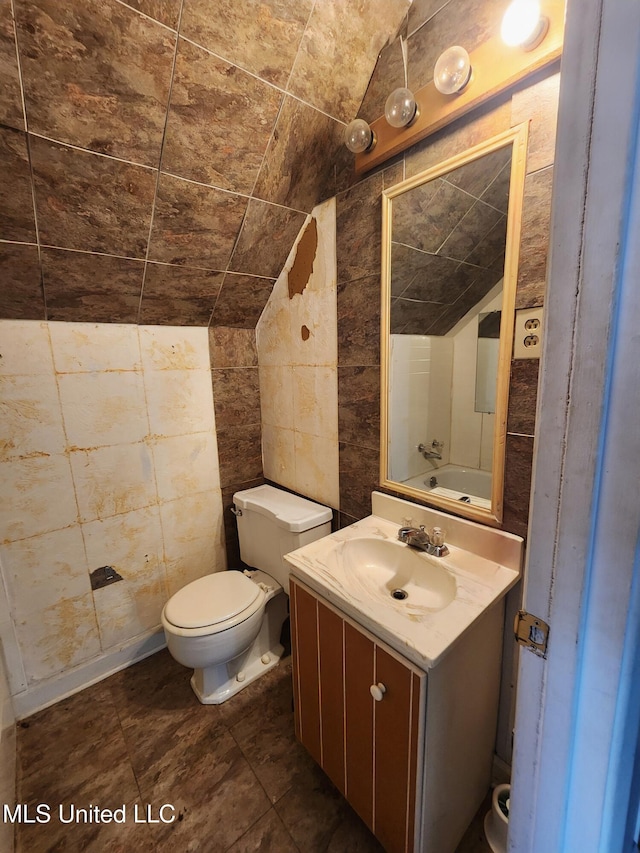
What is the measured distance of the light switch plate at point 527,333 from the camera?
3.10ft

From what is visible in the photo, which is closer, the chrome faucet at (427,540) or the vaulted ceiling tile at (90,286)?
the chrome faucet at (427,540)

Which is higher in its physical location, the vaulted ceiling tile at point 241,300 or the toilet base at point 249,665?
the vaulted ceiling tile at point 241,300

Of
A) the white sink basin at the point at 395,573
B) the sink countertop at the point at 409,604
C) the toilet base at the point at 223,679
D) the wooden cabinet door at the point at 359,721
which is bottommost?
the toilet base at the point at 223,679

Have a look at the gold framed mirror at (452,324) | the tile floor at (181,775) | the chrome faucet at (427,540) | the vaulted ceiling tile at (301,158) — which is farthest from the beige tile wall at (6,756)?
the vaulted ceiling tile at (301,158)

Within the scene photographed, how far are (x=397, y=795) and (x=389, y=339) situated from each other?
138cm

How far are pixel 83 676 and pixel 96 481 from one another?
3.06ft

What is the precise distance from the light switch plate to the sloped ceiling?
0.93 m

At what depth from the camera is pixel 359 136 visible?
47.0 inches

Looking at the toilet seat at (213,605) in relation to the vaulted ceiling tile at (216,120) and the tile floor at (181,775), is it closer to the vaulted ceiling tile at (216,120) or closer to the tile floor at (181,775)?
the tile floor at (181,775)

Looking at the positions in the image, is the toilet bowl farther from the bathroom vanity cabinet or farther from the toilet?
the bathroom vanity cabinet

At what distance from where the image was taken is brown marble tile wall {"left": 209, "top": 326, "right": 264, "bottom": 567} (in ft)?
6.15

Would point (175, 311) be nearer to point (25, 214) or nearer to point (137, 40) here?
point (25, 214)

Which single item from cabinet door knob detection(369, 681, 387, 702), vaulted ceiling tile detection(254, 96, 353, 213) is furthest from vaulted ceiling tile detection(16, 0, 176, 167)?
cabinet door knob detection(369, 681, 387, 702)

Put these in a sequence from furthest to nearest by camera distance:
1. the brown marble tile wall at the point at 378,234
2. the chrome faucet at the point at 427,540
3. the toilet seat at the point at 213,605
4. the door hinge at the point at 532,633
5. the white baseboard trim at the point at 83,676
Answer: the white baseboard trim at the point at 83,676 < the toilet seat at the point at 213,605 < the chrome faucet at the point at 427,540 < the brown marble tile wall at the point at 378,234 < the door hinge at the point at 532,633
